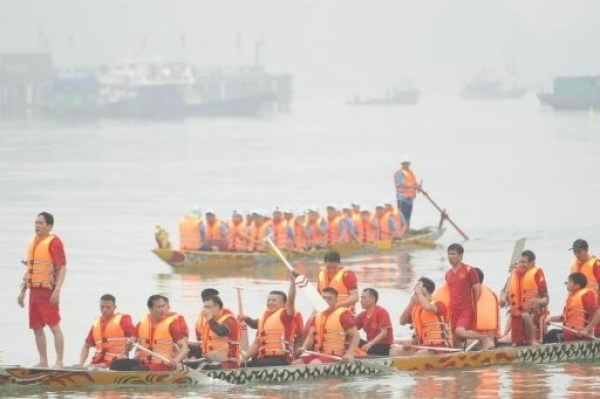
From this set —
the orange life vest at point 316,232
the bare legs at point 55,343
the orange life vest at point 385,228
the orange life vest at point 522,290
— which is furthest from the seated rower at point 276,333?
the orange life vest at point 385,228

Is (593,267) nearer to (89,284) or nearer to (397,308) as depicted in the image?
(397,308)

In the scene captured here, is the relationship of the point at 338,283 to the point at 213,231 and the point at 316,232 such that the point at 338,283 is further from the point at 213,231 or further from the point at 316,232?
the point at 316,232

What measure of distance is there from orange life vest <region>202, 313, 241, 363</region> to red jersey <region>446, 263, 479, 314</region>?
314 centimetres

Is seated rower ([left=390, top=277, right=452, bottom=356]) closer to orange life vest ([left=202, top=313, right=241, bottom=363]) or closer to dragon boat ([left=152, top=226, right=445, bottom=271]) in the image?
orange life vest ([left=202, top=313, right=241, bottom=363])

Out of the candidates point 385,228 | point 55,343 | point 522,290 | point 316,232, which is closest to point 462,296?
point 522,290

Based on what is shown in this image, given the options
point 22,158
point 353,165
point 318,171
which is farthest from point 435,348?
point 22,158

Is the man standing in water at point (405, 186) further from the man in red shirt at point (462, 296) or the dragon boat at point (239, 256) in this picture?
the man in red shirt at point (462, 296)

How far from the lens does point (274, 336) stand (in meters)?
24.8

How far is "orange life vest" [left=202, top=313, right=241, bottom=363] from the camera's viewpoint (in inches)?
966

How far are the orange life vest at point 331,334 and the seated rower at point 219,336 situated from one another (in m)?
1.14

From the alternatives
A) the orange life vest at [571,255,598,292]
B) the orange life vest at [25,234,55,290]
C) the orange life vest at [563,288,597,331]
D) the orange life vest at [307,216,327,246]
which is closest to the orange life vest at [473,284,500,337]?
the orange life vest at [563,288,597,331]

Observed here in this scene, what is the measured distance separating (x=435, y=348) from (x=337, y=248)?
1813 cm

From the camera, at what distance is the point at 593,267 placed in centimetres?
2700

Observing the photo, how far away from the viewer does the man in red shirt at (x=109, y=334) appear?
24.5m
